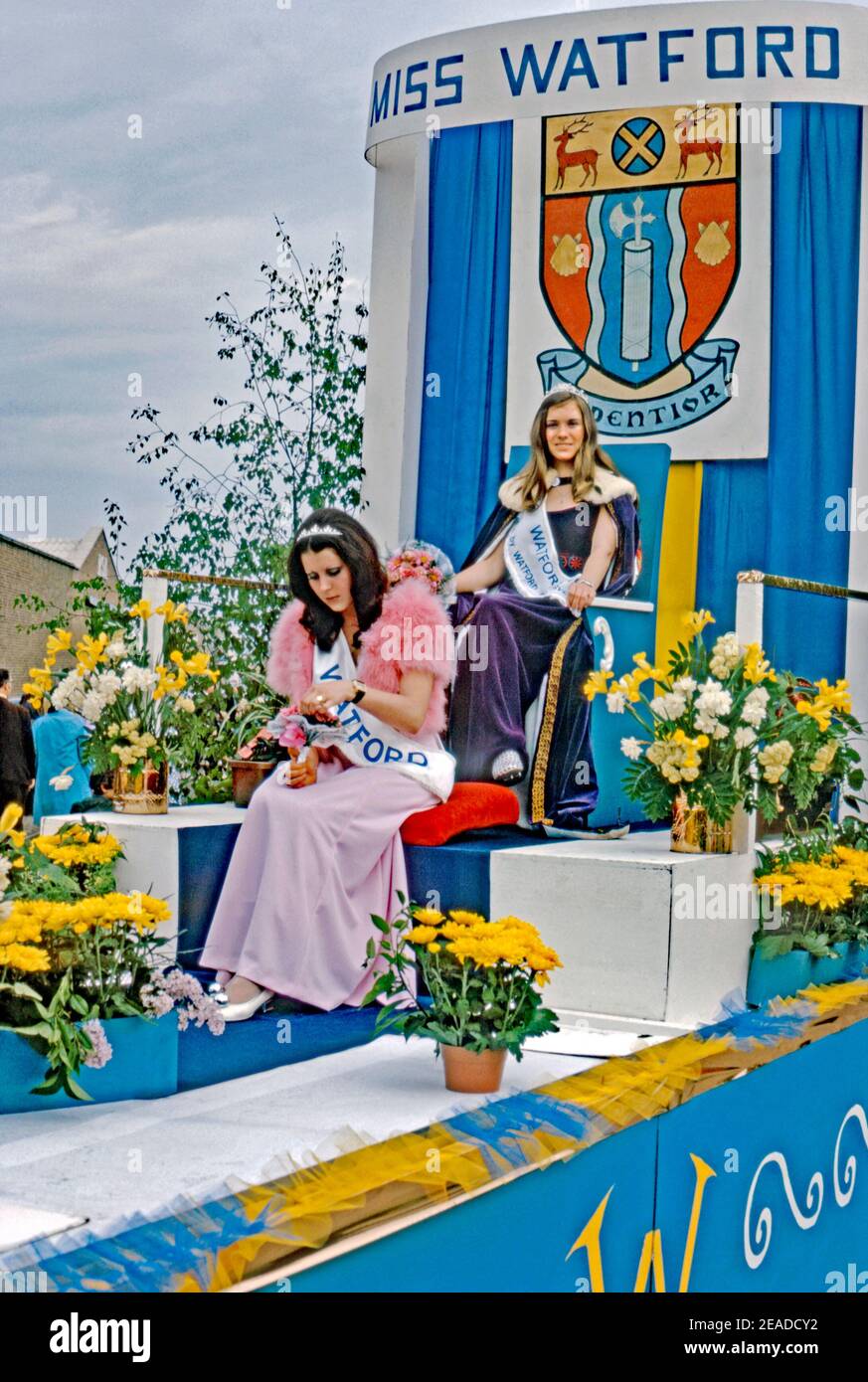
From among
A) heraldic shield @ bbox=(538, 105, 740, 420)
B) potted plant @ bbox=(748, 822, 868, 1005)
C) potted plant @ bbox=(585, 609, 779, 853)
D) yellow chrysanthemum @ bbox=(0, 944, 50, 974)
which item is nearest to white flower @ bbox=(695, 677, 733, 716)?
potted plant @ bbox=(585, 609, 779, 853)

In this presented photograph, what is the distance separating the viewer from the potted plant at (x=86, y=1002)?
2889mm

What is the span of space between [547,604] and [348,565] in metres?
0.84

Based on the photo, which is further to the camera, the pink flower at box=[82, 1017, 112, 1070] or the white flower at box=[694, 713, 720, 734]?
the white flower at box=[694, 713, 720, 734]

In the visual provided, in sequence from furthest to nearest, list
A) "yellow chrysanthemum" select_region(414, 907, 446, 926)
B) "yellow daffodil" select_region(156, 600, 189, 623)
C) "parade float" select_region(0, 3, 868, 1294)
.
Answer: "yellow daffodil" select_region(156, 600, 189, 623), "yellow chrysanthemum" select_region(414, 907, 446, 926), "parade float" select_region(0, 3, 868, 1294)

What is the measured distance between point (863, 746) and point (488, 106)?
287 centimetres

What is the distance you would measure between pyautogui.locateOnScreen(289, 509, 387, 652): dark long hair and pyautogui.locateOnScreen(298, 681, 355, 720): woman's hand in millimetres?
297

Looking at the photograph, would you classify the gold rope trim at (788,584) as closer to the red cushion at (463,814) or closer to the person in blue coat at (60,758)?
the red cushion at (463,814)

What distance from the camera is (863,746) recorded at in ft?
19.6

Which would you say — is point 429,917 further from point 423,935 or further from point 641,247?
point 641,247

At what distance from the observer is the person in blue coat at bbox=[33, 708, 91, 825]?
21.0ft

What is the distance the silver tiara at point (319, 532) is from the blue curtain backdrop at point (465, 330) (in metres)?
2.14

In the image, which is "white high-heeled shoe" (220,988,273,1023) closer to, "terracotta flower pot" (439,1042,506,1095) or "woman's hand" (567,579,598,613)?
"terracotta flower pot" (439,1042,506,1095)
